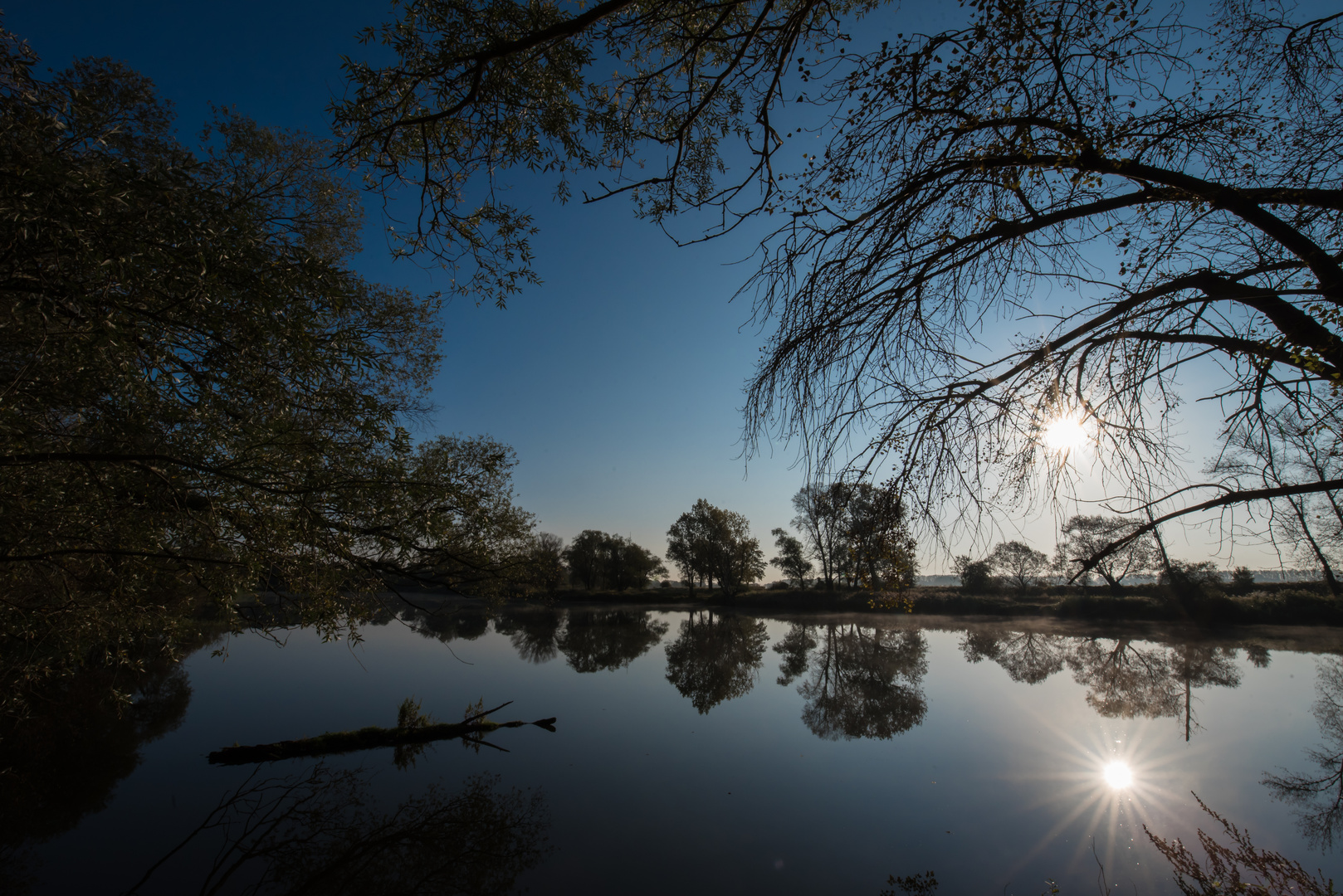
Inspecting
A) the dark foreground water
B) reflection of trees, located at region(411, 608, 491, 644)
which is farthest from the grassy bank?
reflection of trees, located at region(411, 608, 491, 644)

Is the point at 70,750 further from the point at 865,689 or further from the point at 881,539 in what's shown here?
the point at 865,689

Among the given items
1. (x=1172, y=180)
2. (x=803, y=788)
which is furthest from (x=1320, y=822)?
(x=1172, y=180)

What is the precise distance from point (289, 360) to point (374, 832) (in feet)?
19.2

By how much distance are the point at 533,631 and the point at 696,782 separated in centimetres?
2085

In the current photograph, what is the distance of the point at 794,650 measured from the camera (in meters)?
19.0

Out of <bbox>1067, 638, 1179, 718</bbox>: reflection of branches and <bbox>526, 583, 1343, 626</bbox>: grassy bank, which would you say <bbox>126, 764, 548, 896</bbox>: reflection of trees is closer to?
<bbox>1067, 638, 1179, 718</bbox>: reflection of branches

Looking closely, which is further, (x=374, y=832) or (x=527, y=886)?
(x=374, y=832)

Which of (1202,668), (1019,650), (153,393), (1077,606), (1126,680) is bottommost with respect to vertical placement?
(1019,650)

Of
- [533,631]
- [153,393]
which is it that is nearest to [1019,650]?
[533,631]

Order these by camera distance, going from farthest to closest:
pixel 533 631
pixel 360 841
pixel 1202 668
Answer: pixel 533 631
pixel 1202 668
pixel 360 841

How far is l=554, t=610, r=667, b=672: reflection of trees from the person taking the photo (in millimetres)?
17869

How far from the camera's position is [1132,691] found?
11.8 meters

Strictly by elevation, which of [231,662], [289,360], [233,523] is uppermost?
[289,360]

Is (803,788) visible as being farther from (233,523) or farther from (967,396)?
(233,523)
